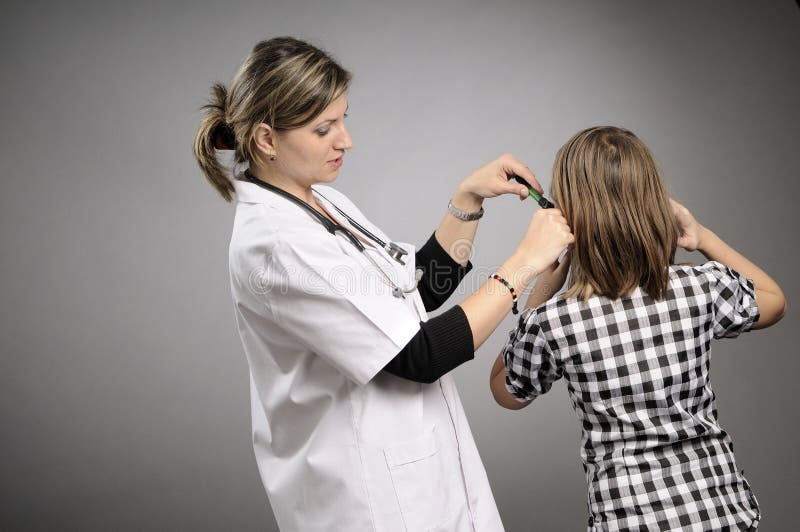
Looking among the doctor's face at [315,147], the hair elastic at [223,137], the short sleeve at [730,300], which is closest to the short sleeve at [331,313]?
the doctor's face at [315,147]

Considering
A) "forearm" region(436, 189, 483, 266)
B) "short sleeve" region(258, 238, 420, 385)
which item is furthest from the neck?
"forearm" region(436, 189, 483, 266)

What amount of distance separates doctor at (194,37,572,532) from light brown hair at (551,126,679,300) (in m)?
0.07

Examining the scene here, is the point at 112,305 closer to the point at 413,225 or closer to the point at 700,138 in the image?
the point at 413,225

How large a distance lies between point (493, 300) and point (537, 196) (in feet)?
Result: 1.16

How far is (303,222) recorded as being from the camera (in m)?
1.45

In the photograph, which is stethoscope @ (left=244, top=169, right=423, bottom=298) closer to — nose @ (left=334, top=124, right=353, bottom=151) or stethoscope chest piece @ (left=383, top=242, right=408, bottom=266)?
stethoscope chest piece @ (left=383, top=242, right=408, bottom=266)

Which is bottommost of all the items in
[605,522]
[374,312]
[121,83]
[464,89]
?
[605,522]

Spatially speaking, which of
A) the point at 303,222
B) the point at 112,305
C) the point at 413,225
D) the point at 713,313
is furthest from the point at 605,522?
the point at 112,305

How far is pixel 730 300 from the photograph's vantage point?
150 cm

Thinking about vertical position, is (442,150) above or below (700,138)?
above

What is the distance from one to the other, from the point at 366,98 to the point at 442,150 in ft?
1.29

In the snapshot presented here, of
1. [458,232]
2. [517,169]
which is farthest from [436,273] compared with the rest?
[517,169]

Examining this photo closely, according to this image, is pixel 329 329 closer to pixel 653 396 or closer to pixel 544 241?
pixel 544 241

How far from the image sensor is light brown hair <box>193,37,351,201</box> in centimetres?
145
